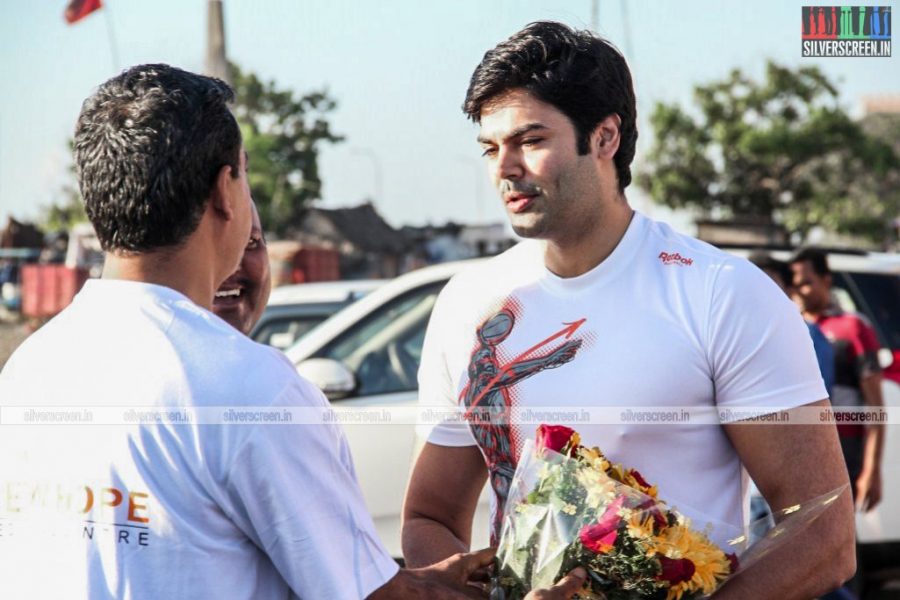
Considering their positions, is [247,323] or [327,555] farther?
[247,323]

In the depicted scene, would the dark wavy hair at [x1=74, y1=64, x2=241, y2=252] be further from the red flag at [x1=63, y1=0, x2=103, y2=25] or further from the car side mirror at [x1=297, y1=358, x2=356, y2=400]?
the red flag at [x1=63, y1=0, x2=103, y2=25]

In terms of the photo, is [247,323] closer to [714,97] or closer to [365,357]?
[365,357]

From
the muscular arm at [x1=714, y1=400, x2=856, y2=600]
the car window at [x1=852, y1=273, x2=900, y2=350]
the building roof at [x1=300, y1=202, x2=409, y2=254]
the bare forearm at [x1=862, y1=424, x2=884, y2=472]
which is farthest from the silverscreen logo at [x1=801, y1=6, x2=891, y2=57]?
the building roof at [x1=300, y1=202, x2=409, y2=254]

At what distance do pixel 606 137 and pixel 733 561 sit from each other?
0.91m

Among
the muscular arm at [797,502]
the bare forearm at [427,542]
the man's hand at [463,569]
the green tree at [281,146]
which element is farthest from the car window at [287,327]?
the green tree at [281,146]

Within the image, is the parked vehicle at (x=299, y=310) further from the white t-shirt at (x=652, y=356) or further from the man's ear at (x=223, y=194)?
the man's ear at (x=223, y=194)

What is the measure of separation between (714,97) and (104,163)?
4696cm

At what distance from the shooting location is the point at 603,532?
1948mm

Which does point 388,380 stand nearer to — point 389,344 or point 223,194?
point 389,344

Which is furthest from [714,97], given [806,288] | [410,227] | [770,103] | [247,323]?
[247,323]

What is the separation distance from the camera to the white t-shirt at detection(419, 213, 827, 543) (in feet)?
7.10

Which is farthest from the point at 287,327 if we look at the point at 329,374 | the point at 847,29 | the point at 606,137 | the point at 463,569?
the point at 463,569

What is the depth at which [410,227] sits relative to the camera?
172 ft

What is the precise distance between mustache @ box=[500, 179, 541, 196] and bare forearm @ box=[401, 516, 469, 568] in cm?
73
